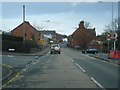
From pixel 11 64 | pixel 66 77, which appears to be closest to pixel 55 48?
pixel 11 64

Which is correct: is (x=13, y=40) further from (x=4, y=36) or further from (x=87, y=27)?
(x=87, y=27)

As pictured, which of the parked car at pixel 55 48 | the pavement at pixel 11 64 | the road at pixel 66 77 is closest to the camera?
the road at pixel 66 77

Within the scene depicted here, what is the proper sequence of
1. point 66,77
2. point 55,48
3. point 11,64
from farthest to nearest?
point 55,48
point 11,64
point 66,77

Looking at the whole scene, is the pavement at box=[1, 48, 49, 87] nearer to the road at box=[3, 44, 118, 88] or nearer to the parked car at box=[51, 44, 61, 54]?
the road at box=[3, 44, 118, 88]

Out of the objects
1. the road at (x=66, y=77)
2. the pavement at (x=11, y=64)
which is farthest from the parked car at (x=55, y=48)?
the road at (x=66, y=77)

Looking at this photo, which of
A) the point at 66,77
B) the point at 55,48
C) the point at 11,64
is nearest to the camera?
the point at 66,77

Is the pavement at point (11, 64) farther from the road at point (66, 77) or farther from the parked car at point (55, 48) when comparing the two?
the parked car at point (55, 48)

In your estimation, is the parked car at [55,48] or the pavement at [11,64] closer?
the pavement at [11,64]

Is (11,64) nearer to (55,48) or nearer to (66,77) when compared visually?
(66,77)

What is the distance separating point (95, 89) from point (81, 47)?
86681mm

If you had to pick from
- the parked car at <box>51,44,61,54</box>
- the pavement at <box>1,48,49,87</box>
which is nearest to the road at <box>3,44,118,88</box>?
the pavement at <box>1,48,49,87</box>

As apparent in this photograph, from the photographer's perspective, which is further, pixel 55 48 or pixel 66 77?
pixel 55 48

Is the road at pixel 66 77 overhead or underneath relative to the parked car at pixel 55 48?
underneath

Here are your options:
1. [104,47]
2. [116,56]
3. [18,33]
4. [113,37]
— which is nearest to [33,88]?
[116,56]
